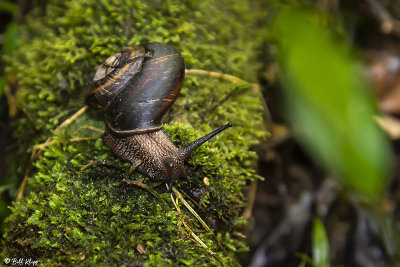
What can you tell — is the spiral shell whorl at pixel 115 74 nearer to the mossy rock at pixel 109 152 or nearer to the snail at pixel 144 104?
the snail at pixel 144 104

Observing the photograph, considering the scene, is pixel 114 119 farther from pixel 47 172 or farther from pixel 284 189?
pixel 284 189

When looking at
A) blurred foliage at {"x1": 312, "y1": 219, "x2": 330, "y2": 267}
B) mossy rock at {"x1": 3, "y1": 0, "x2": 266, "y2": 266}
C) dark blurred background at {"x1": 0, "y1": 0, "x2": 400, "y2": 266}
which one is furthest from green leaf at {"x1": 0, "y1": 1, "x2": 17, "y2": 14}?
blurred foliage at {"x1": 312, "y1": 219, "x2": 330, "y2": 267}

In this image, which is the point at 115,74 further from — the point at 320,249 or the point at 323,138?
the point at 320,249

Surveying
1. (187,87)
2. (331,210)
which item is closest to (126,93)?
(187,87)

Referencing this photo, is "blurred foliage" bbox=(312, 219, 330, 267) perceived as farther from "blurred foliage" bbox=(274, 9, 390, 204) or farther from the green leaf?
the green leaf

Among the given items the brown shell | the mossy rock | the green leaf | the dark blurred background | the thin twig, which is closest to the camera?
the mossy rock

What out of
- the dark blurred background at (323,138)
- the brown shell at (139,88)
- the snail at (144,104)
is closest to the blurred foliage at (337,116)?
the dark blurred background at (323,138)

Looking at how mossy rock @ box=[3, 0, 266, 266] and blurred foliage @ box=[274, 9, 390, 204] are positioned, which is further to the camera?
blurred foliage @ box=[274, 9, 390, 204]
